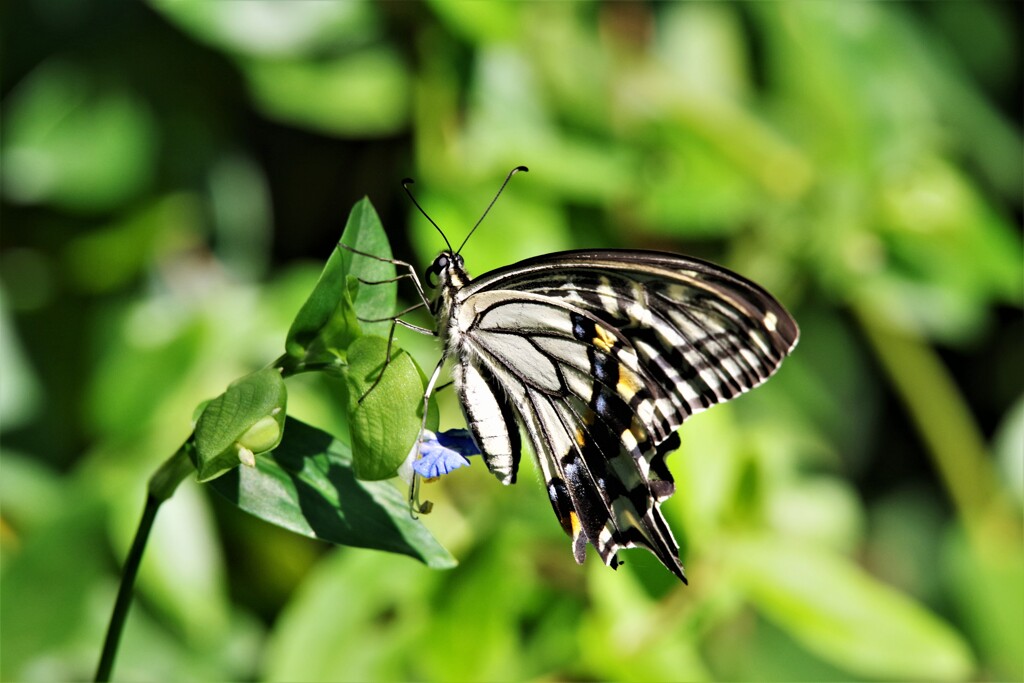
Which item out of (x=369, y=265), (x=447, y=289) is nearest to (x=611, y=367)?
(x=447, y=289)

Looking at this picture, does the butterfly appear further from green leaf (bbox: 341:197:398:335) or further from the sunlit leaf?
the sunlit leaf

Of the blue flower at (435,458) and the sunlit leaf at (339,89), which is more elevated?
the blue flower at (435,458)

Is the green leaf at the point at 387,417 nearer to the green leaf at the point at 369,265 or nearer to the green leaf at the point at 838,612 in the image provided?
the green leaf at the point at 369,265

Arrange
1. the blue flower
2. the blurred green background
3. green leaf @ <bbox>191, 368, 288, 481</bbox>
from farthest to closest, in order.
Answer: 1. the blurred green background
2. the blue flower
3. green leaf @ <bbox>191, 368, 288, 481</bbox>

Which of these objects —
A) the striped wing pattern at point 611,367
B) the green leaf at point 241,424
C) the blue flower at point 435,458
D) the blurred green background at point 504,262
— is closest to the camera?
the green leaf at point 241,424

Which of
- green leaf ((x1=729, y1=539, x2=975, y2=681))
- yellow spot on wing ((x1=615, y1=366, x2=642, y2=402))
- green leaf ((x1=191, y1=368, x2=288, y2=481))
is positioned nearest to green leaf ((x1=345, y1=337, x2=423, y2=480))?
green leaf ((x1=191, y1=368, x2=288, y2=481))

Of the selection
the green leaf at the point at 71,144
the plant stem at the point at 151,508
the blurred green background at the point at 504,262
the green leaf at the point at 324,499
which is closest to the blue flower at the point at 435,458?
the green leaf at the point at 324,499
